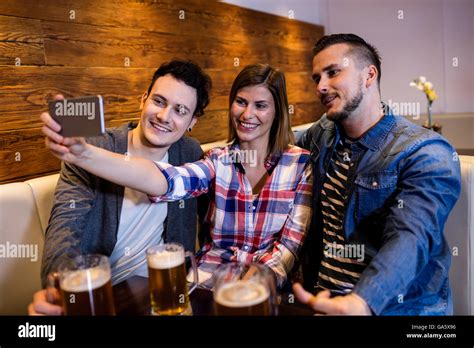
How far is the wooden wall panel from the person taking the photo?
1755 mm

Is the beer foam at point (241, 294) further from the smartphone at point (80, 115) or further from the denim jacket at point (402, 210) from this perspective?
the smartphone at point (80, 115)

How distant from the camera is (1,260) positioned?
1456mm

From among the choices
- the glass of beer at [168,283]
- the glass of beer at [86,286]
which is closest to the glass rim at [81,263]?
the glass of beer at [86,286]

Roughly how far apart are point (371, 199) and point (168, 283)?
70 centimetres

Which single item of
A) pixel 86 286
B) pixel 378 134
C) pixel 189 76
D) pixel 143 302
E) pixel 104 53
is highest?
pixel 104 53

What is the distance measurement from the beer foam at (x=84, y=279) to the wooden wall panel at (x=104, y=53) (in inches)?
43.0

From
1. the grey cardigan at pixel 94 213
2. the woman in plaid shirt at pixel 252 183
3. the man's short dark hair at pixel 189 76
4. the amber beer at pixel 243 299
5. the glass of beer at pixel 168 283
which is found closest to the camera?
the amber beer at pixel 243 299

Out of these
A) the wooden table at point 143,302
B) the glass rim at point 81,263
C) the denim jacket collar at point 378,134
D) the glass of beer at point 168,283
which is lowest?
the wooden table at point 143,302

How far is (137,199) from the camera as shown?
58.6 inches

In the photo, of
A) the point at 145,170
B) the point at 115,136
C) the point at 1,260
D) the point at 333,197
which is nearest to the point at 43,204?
the point at 1,260

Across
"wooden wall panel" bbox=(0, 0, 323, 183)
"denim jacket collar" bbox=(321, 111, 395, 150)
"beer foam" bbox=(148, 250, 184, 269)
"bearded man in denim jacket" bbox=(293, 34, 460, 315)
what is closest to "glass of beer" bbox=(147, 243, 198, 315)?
"beer foam" bbox=(148, 250, 184, 269)

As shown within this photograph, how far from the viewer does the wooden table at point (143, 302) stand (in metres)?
0.94

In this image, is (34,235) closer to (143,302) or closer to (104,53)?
(143,302)

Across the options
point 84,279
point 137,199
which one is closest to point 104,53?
point 137,199
